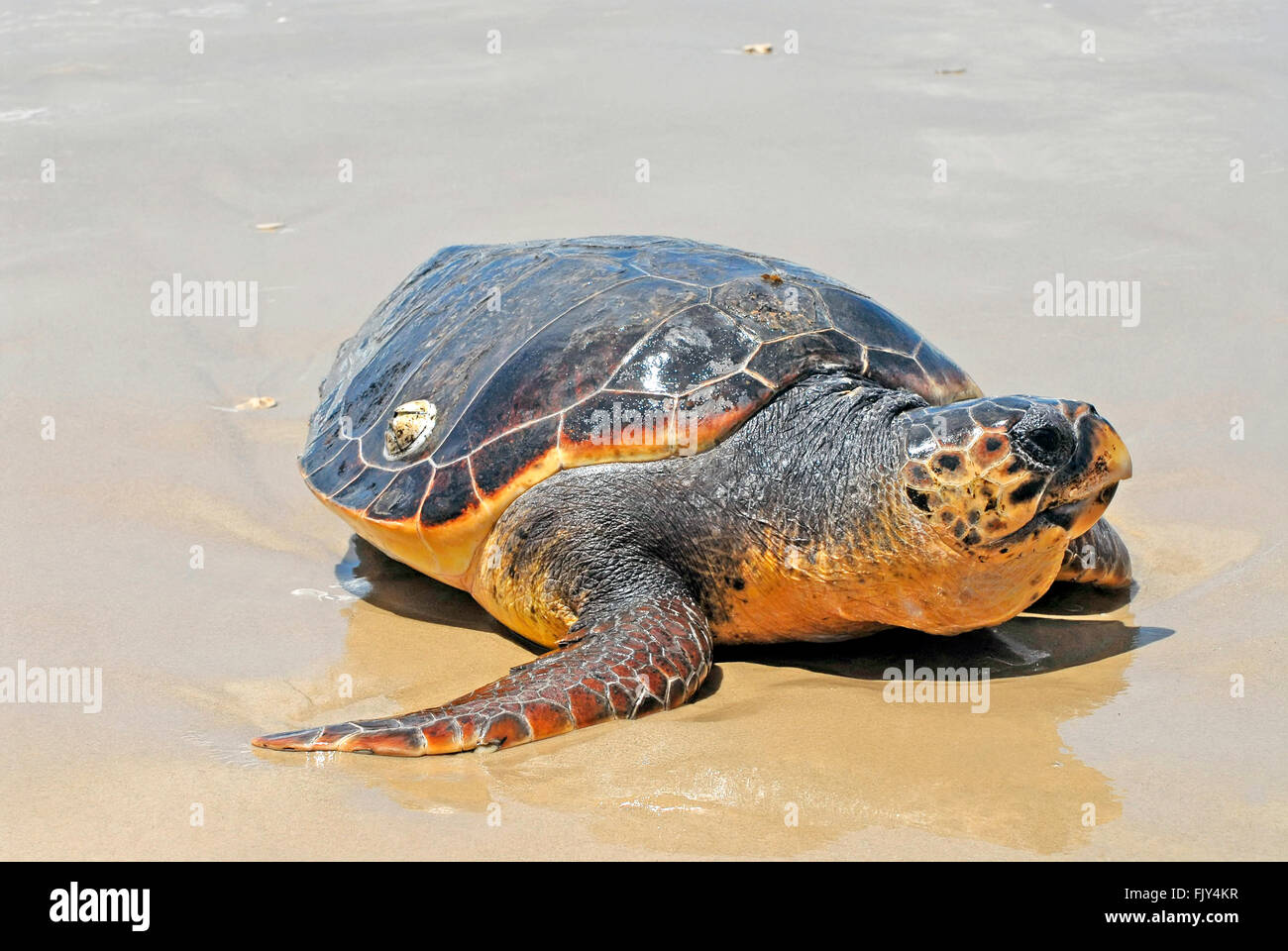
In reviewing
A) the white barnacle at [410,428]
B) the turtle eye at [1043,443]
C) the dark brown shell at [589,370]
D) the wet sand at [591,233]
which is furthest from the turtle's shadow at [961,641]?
the turtle eye at [1043,443]

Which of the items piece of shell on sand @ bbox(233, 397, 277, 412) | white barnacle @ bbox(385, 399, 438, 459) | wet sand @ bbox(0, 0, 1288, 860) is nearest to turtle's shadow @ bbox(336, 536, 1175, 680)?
wet sand @ bbox(0, 0, 1288, 860)

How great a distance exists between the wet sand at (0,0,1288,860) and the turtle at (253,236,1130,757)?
0.60 feet

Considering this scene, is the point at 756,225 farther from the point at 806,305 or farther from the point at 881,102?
the point at 806,305

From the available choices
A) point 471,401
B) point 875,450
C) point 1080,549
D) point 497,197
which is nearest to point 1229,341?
point 1080,549

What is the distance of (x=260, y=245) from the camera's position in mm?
7996

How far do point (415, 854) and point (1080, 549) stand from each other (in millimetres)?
2489

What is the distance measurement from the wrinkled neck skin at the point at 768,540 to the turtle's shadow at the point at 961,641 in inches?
4.0

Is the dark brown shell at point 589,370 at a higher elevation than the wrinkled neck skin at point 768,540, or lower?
higher

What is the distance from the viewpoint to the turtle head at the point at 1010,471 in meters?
3.44

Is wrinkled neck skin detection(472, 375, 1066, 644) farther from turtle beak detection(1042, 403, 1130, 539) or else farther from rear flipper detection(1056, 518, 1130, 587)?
rear flipper detection(1056, 518, 1130, 587)

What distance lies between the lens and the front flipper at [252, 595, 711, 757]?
10.8 ft

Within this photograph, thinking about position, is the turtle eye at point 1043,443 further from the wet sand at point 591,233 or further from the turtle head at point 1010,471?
the wet sand at point 591,233

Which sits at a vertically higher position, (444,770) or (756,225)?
(756,225)
